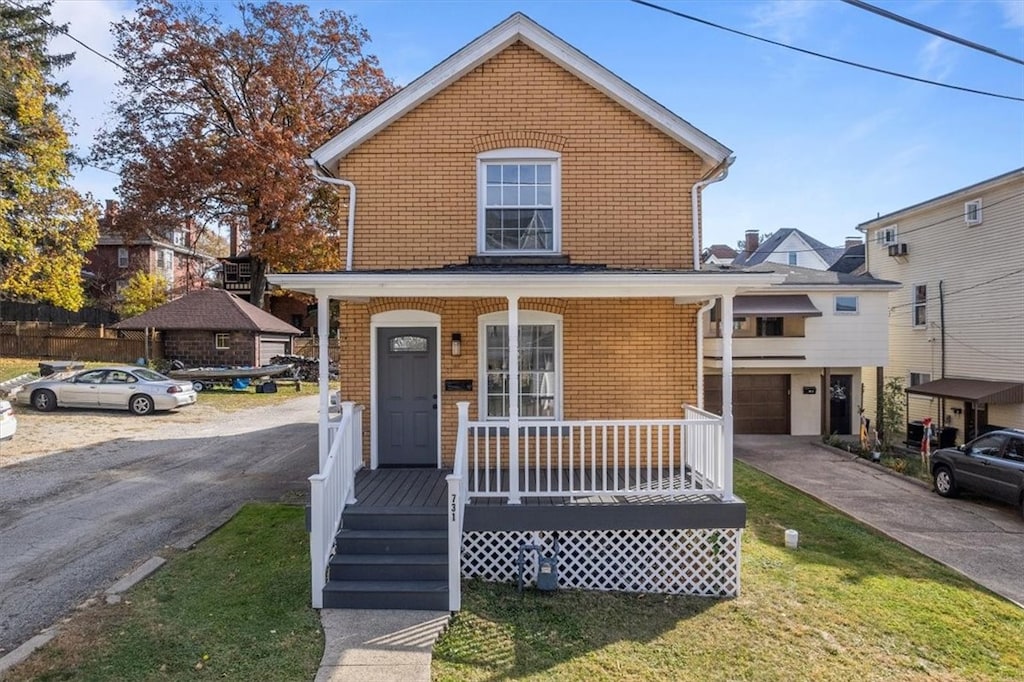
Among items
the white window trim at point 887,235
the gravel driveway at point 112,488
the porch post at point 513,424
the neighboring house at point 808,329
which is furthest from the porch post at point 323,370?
the white window trim at point 887,235

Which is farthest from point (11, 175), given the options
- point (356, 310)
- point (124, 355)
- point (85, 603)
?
point (85, 603)

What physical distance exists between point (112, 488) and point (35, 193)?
17626 millimetres

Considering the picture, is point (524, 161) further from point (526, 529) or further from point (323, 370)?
point (526, 529)

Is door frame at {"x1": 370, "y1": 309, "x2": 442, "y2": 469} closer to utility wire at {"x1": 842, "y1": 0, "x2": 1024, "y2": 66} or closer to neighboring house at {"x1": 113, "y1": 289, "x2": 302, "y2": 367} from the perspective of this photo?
utility wire at {"x1": 842, "y1": 0, "x2": 1024, "y2": 66}

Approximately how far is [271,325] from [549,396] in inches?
855

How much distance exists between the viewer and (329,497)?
20.7 feet

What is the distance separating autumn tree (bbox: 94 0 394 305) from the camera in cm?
2639

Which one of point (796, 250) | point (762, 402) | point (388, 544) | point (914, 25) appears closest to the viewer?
point (914, 25)

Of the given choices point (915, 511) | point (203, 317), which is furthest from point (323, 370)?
point (203, 317)

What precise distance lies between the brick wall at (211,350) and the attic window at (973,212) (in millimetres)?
27624

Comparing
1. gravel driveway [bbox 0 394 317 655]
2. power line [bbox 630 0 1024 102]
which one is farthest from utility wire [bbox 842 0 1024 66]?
gravel driveway [bbox 0 394 317 655]

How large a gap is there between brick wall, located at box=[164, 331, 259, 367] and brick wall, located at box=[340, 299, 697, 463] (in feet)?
64.2

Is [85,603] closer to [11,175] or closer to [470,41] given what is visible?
[470,41]

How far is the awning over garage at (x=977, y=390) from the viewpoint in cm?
1658
